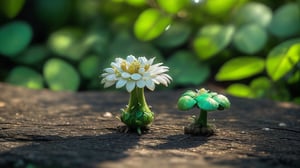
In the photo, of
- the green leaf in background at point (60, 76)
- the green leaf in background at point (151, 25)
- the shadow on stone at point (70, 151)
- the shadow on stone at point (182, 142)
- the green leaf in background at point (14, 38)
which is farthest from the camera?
the green leaf in background at point (14, 38)

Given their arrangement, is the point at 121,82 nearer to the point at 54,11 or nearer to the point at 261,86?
the point at 261,86

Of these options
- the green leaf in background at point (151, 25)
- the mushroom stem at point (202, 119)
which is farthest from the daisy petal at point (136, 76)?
the green leaf in background at point (151, 25)

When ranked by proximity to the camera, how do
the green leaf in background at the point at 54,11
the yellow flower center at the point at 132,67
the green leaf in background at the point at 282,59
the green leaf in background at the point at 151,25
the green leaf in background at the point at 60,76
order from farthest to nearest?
the green leaf in background at the point at 54,11 → the green leaf in background at the point at 60,76 → the green leaf in background at the point at 151,25 → the green leaf in background at the point at 282,59 → the yellow flower center at the point at 132,67

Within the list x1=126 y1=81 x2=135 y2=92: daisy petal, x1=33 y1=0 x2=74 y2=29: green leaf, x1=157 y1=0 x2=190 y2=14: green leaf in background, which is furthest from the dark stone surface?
x1=33 y1=0 x2=74 y2=29: green leaf

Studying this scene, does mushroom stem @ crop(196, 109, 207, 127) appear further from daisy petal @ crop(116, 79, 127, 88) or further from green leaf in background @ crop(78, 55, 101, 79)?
green leaf in background @ crop(78, 55, 101, 79)

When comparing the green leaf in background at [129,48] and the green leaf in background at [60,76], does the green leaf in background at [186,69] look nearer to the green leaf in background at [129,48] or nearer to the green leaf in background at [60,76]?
the green leaf in background at [129,48]

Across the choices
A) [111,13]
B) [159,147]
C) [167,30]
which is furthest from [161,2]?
[159,147]

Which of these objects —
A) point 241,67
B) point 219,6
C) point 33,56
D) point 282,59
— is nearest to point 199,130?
point 282,59

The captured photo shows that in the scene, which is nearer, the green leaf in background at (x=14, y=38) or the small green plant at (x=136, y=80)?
the small green plant at (x=136, y=80)

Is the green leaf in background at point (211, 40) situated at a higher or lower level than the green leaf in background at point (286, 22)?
lower
